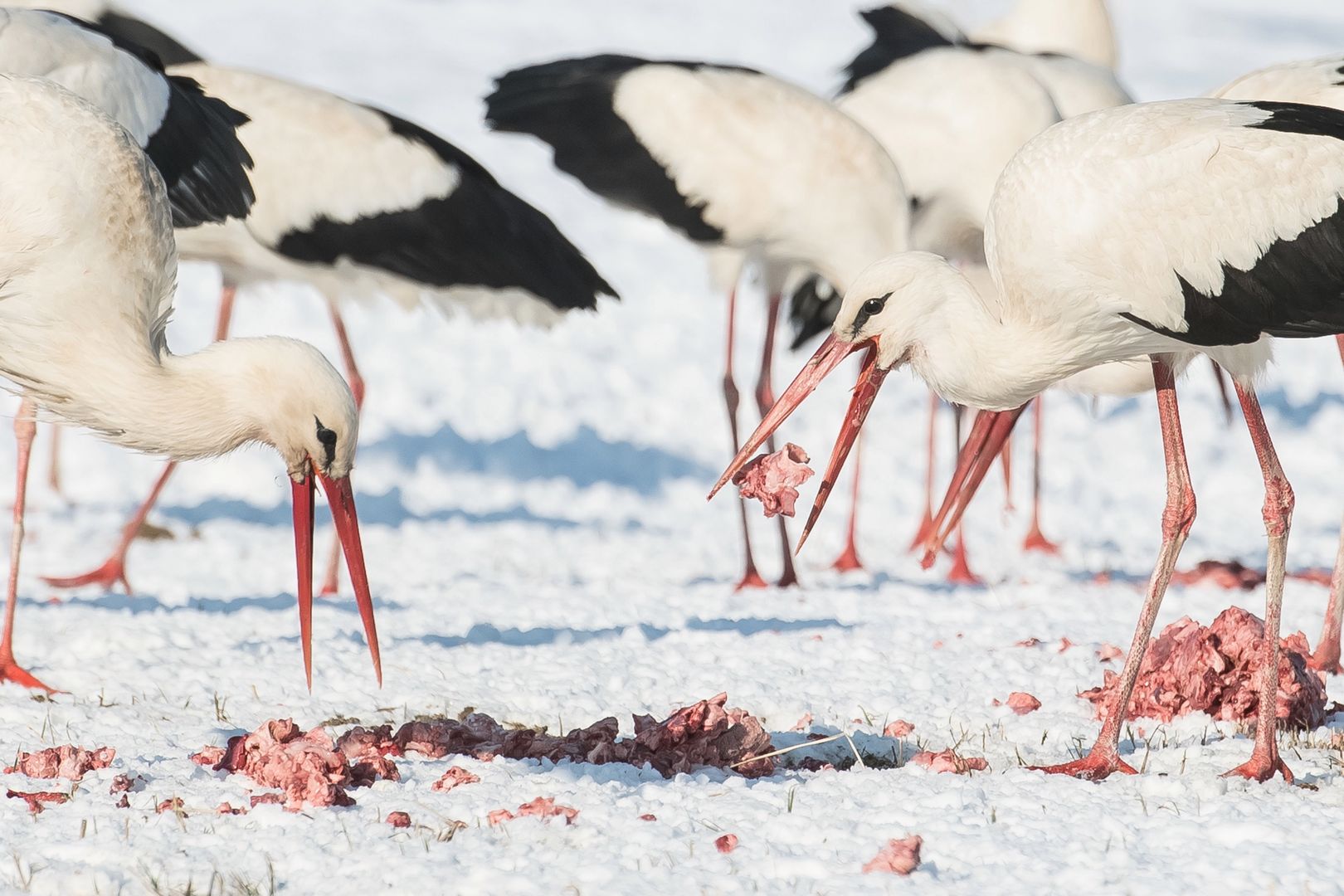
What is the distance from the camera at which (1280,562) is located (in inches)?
207

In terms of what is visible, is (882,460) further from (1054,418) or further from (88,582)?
(88,582)

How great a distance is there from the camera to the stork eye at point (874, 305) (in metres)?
5.25

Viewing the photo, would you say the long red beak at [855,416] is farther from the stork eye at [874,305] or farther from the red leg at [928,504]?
the red leg at [928,504]

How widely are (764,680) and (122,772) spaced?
7.46ft

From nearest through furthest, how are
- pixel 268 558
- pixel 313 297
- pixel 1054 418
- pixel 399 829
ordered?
1. pixel 399 829
2. pixel 268 558
3. pixel 1054 418
4. pixel 313 297

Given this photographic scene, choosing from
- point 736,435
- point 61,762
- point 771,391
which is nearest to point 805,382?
point 61,762

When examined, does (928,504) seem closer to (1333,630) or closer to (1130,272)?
(1333,630)

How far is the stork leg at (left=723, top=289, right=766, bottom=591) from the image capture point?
8633mm

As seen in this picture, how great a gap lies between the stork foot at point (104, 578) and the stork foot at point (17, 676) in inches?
85.8

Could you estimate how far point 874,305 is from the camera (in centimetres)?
526

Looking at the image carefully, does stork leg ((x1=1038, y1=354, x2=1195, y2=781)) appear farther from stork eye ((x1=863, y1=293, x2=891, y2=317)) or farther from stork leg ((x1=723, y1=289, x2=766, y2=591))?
stork leg ((x1=723, y1=289, x2=766, y2=591))

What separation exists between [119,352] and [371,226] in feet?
12.4

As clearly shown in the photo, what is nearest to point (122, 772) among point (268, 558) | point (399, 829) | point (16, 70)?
point (399, 829)

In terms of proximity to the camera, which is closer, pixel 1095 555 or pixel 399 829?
pixel 399 829
